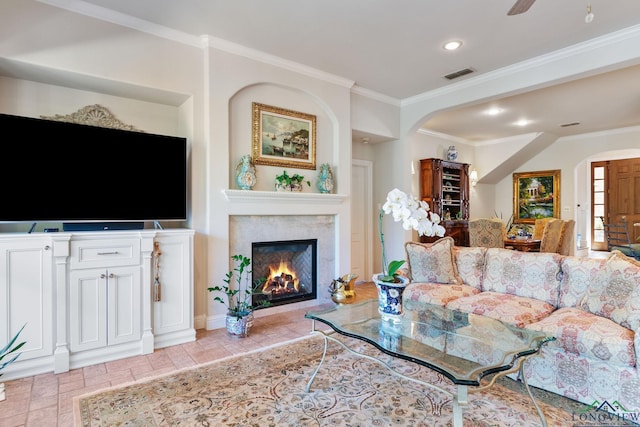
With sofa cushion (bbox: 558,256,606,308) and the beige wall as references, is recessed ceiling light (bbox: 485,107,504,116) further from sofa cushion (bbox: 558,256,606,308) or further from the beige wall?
sofa cushion (bbox: 558,256,606,308)

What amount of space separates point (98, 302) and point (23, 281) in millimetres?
510

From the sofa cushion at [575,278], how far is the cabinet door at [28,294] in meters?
4.02

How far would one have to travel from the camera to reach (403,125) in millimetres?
5504

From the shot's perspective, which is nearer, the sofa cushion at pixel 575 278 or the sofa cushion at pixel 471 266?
the sofa cushion at pixel 575 278

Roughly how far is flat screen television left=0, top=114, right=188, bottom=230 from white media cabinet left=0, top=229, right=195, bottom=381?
0.26 meters

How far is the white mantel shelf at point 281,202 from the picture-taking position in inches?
147

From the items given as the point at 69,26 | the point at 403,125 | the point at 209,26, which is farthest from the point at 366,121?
the point at 69,26

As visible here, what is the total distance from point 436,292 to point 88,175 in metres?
3.21

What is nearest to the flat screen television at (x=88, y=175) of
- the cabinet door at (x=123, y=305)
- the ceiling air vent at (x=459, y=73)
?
the cabinet door at (x=123, y=305)

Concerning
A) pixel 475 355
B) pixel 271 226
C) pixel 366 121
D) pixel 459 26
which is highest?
pixel 459 26

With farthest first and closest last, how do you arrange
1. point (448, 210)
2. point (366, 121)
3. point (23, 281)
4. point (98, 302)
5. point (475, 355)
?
point (448, 210), point (366, 121), point (98, 302), point (23, 281), point (475, 355)

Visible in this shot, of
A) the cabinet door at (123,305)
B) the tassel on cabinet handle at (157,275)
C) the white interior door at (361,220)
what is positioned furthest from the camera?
the white interior door at (361,220)

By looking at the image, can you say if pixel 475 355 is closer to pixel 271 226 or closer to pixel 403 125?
pixel 271 226

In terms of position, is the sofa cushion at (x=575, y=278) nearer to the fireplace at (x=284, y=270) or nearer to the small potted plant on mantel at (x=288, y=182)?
the fireplace at (x=284, y=270)
